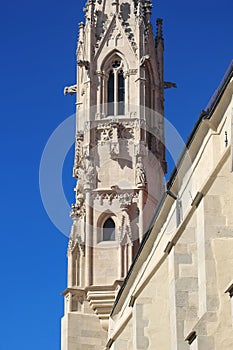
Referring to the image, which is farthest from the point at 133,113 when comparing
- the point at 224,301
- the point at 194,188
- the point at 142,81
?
the point at 224,301

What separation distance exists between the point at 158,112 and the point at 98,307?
9.87 m

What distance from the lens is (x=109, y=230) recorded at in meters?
44.7

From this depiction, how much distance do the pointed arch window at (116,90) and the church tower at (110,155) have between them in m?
0.04

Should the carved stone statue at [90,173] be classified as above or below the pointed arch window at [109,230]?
above

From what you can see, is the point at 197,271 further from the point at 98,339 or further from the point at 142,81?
the point at 142,81

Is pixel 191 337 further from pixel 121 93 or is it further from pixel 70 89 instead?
pixel 70 89

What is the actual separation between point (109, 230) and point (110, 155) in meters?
3.16

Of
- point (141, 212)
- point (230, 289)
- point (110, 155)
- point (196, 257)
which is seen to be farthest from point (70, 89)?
point (230, 289)

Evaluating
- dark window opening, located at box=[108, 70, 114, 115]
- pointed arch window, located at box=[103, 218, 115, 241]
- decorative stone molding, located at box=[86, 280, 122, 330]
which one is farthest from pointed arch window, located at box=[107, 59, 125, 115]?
decorative stone molding, located at box=[86, 280, 122, 330]

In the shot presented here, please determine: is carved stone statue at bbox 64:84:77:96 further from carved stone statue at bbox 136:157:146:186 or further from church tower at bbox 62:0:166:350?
carved stone statue at bbox 136:157:146:186

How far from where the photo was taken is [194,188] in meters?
23.6

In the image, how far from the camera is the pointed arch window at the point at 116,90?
153ft

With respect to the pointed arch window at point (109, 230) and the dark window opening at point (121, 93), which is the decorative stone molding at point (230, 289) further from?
the dark window opening at point (121, 93)

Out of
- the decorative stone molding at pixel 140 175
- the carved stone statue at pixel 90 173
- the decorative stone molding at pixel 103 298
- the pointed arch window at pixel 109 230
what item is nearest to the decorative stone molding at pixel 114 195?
the decorative stone molding at pixel 140 175
